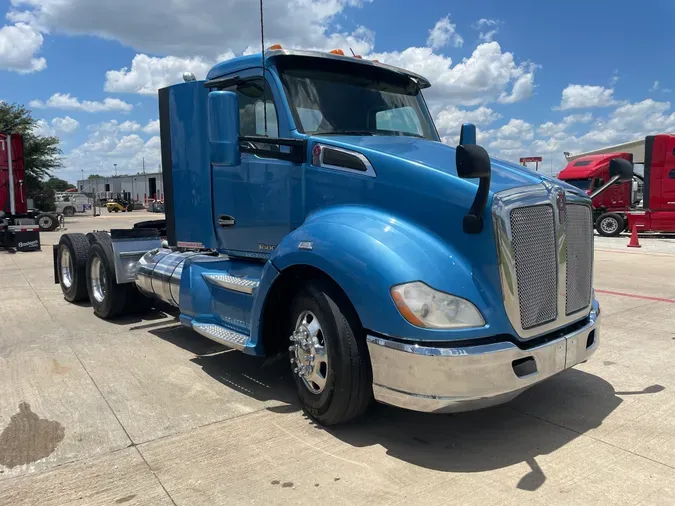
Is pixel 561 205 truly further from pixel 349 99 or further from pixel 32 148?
pixel 32 148

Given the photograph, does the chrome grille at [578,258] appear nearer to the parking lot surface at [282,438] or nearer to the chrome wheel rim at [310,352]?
the parking lot surface at [282,438]

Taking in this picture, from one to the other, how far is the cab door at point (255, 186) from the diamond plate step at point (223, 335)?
686 millimetres

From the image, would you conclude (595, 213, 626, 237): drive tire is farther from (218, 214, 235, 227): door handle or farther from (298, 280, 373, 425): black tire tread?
(298, 280, 373, 425): black tire tread

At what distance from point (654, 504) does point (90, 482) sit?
2.95 meters

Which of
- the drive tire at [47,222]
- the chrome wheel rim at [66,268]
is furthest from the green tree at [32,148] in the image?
the chrome wheel rim at [66,268]

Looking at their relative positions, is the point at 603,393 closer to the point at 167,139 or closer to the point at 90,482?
the point at 90,482

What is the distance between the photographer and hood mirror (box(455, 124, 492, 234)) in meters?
2.92

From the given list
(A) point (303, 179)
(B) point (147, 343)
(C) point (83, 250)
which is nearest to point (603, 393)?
(A) point (303, 179)

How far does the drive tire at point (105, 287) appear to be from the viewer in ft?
21.8

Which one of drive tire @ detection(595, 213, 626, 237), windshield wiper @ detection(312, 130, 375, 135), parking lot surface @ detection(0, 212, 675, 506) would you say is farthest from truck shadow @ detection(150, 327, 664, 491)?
drive tire @ detection(595, 213, 626, 237)

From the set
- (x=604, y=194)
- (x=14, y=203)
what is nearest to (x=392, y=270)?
(x=14, y=203)

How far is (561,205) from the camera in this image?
3.46 meters

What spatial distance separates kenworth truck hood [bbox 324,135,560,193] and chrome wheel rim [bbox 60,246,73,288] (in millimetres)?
5599

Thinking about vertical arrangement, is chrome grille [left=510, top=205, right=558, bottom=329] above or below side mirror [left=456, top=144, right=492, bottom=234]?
below
